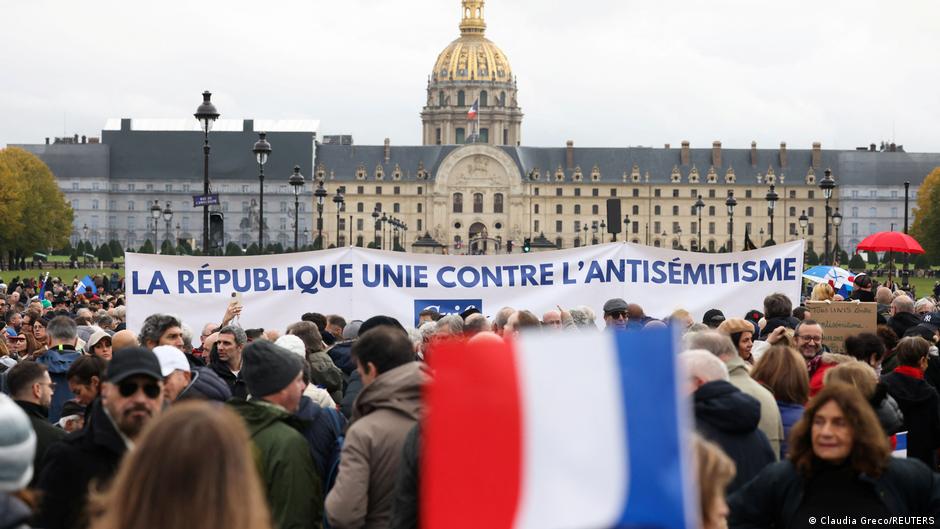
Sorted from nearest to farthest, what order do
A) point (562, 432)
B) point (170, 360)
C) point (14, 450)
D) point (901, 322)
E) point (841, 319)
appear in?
point (562, 432), point (14, 450), point (170, 360), point (841, 319), point (901, 322)

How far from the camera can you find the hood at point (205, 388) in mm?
6250

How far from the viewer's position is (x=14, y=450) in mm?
3398

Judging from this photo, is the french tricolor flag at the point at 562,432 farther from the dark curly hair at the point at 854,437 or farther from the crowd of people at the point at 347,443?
the dark curly hair at the point at 854,437

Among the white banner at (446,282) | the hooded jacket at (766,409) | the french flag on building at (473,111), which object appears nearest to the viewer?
the hooded jacket at (766,409)

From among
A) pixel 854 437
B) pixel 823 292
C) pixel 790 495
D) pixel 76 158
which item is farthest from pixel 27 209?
pixel 854 437

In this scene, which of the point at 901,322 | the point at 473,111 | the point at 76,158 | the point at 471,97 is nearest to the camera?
the point at 901,322

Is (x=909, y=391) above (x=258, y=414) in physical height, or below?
below

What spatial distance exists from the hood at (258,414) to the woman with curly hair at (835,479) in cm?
161

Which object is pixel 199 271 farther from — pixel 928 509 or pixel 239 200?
pixel 239 200

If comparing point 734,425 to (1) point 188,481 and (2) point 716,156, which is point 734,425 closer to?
(1) point 188,481

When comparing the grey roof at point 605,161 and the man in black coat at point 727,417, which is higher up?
the grey roof at point 605,161

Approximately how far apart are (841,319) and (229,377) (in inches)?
183

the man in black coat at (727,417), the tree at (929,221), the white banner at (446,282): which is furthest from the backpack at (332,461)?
the tree at (929,221)

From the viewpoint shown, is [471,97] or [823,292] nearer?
[823,292]
